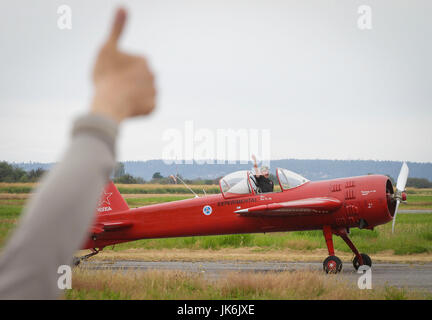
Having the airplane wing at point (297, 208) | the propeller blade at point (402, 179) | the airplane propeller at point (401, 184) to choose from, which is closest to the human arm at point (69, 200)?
the airplane wing at point (297, 208)

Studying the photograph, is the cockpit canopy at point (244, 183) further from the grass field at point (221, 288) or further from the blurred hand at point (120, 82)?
the blurred hand at point (120, 82)

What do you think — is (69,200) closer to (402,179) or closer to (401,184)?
(401,184)

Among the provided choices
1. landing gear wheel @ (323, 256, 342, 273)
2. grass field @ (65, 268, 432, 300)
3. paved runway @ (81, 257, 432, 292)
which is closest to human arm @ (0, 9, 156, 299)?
grass field @ (65, 268, 432, 300)

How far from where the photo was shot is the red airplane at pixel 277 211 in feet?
38.1

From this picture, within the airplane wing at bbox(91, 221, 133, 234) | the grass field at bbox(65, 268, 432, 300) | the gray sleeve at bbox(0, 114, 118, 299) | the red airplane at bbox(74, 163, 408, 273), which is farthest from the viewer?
the airplane wing at bbox(91, 221, 133, 234)

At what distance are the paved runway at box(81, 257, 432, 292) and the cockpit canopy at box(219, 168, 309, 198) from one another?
188 cm

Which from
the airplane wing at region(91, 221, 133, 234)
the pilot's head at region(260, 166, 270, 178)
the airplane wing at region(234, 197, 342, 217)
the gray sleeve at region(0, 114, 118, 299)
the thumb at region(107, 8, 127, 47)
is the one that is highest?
the thumb at region(107, 8, 127, 47)

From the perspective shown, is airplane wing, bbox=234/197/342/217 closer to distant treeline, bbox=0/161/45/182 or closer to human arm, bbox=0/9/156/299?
human arm, bbox=0/9/156/299

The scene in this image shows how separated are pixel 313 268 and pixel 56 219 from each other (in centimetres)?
1265

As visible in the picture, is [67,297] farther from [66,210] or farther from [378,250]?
[378,250]

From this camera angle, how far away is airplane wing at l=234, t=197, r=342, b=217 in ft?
37.5

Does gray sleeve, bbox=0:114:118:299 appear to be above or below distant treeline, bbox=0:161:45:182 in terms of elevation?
above

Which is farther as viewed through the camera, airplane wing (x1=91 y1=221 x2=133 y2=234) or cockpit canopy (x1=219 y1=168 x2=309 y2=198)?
airplane wing (x1=91 y1=221 x2=133 y2=234)
